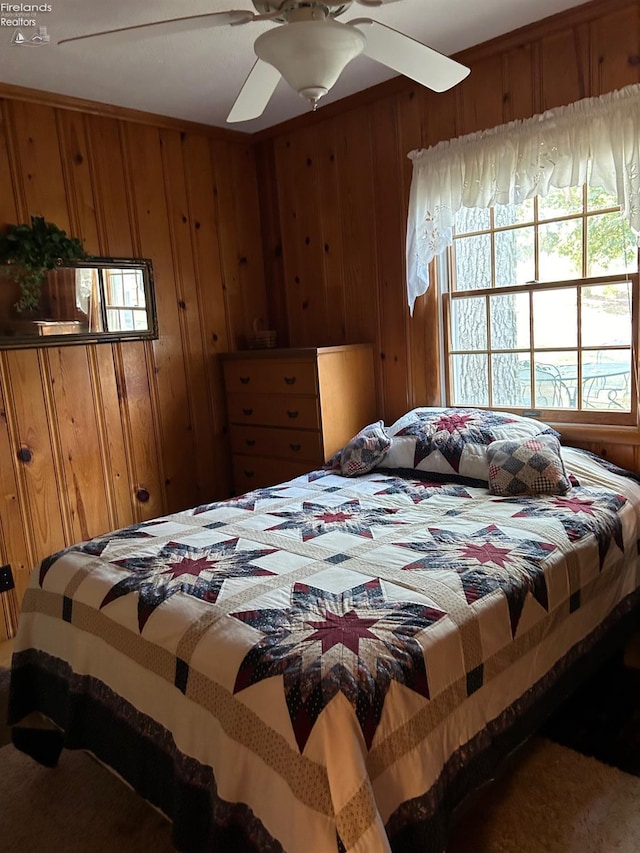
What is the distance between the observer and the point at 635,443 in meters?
2.66

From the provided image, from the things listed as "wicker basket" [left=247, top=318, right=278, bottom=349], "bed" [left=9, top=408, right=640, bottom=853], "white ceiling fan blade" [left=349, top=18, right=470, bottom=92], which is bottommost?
"bed" [left=9, top=408, right=640, bottom=853]

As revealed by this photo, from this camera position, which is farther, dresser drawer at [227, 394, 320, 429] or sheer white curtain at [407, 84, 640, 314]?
dresser drawer at [227, 394, 320, 429]

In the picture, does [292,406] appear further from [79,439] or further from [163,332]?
[79,439]

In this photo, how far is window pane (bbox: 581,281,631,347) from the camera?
268 centimetres

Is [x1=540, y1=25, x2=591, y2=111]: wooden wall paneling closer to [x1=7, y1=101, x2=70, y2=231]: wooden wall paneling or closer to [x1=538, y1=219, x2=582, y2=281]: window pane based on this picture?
[x1=538, y1=219, x2=582, y2=281]: window pane

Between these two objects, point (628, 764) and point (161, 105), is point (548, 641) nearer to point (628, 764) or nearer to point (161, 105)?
point (628, 764)

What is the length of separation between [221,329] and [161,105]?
47.7 inches

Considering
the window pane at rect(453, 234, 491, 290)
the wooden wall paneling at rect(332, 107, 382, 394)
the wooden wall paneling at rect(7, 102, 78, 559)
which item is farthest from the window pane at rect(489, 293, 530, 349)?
the wooden wall paneling at rect(7, 102, 78, 559)

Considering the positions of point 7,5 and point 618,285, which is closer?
point 7,5

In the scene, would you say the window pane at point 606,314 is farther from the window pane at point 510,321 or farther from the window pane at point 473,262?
the window pane at point 473,262

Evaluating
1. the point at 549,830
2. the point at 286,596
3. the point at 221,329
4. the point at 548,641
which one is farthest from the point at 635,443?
the point at 221,329

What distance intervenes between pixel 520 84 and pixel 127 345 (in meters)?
2.25

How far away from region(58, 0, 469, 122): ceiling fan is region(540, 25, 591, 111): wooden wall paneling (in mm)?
979

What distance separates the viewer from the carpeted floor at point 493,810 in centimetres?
165
